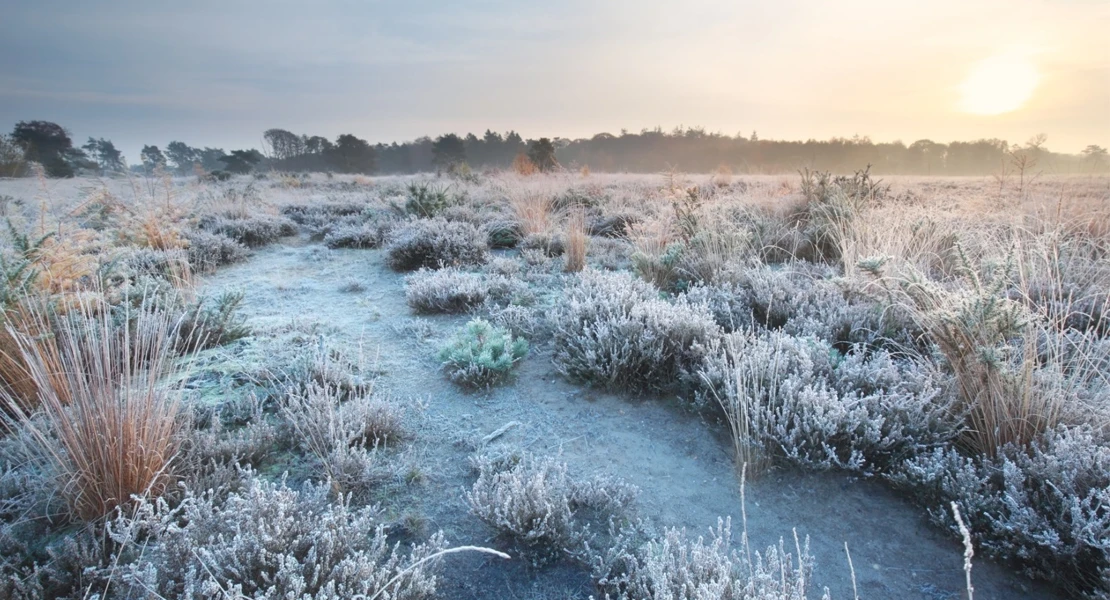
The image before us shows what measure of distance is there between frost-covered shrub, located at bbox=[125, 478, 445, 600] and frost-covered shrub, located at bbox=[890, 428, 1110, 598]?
2.18m

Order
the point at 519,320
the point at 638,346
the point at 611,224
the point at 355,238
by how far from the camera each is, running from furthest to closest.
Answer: the point at 611,224 → the point at 355,238 → the point at 519,320 → the point at 638,346

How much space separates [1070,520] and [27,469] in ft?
14.4

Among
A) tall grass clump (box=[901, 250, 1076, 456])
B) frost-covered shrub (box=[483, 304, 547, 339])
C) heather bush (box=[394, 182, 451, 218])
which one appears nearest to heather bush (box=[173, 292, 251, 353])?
frost-covered shrub (box=[483, 304, 547, 339])

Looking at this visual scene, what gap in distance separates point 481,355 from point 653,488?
1.54 m

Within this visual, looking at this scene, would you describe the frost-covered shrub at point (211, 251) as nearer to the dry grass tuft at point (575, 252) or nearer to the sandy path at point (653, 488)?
the sandy path at point (653, 488)

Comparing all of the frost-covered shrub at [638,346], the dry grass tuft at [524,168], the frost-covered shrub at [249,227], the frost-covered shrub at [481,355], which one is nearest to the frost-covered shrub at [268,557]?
the frost-covered shrub at [481,355]

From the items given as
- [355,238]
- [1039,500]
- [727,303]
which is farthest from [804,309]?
[355,238]

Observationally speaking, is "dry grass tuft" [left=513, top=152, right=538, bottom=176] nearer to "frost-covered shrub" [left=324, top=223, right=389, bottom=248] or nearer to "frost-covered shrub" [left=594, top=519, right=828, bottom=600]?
"frost-covered shrub" [left=324, top=223, right=389, bottom=248]

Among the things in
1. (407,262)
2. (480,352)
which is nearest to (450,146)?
(407,262)

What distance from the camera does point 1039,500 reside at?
1986 mm

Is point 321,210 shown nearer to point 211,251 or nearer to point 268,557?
point 211,251

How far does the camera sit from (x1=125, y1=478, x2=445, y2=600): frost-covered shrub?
1.48 metres

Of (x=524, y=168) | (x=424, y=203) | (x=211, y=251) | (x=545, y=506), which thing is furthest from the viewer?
(x=524, y=168)

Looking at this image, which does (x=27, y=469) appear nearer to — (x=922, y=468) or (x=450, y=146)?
(x=922, y=468)
